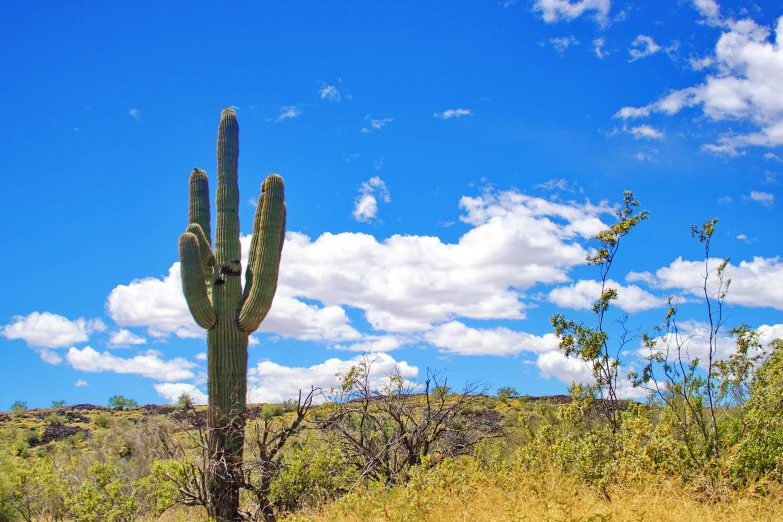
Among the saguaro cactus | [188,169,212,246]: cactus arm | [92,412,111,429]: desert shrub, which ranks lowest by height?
[92,412,111,429]: desert shrub

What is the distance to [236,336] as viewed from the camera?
13508mm

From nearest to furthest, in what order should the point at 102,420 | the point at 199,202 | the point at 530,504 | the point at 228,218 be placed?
1. the point at 530,504
2. the point at 228,218
3. the point at 199,202
4. the point at 102,420

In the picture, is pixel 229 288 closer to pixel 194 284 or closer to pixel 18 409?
pixel 194 284

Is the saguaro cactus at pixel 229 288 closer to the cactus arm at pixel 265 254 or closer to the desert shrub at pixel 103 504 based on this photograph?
the cactus arm at pixel 265 254

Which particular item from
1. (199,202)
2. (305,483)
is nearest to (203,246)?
(199,202)

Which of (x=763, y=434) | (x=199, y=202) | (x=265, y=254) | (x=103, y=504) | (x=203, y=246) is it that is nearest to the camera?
(x=763, y=434)

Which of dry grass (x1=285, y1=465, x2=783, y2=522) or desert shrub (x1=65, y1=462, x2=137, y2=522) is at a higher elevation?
dry grass (x1=285, y1=465, x2=783, y2=522)

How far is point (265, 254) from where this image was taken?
544 inches

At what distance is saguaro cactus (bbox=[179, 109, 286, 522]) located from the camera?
12.9 meters

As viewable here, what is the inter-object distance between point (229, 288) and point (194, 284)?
763mm

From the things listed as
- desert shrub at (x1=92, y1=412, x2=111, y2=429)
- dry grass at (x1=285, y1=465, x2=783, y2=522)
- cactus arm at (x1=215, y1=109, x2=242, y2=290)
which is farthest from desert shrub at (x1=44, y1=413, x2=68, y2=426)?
dry grass at (x1=285, y1=465, x2=783, y2=522)

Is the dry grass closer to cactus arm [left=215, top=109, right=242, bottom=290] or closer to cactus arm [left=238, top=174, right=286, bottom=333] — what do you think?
cactus arm [left=238, top=174, right=286, bottom=333]

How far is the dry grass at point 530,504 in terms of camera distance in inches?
259

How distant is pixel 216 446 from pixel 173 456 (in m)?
0.88
